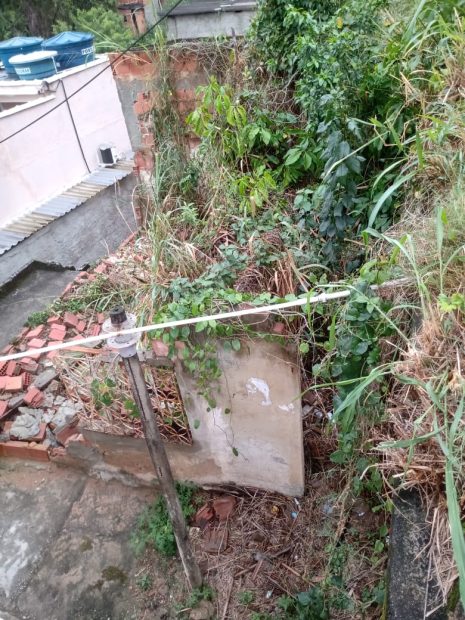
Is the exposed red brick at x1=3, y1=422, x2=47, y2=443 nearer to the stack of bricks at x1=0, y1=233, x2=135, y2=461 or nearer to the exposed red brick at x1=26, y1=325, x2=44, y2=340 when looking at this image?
the stack of bricks at x1=0, y1=233, x2=135, y2=461

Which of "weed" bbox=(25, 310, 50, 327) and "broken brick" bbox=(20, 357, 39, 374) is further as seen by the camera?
"weed" bbox=(25, 310, 50, 327)

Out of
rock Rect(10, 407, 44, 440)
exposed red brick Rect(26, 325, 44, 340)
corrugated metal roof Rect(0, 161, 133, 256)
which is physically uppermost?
corrugated metal roof Rect(0, 161, 133, 256)

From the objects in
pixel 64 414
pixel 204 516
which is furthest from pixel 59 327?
pixel 204 516

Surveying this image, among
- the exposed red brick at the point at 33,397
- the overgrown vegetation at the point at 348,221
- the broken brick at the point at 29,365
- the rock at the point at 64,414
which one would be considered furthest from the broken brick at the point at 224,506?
the broken brick at the point at 29,365

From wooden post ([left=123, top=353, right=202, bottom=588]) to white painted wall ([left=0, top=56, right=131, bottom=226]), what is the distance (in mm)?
8234

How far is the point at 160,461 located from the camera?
2.52 meters

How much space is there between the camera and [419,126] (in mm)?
2561

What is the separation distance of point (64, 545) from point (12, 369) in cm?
234

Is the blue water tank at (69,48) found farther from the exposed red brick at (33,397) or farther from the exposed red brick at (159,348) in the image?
the exposed red brick at (159,348)

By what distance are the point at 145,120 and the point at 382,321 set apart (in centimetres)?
312

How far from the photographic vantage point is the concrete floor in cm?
667

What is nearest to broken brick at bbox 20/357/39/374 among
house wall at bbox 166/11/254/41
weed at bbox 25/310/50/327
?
weed at bbox 25/310/50/327

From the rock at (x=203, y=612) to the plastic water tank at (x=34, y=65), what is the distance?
1067 centimetres

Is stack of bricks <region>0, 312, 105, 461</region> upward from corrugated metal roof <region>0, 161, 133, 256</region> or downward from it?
downward
